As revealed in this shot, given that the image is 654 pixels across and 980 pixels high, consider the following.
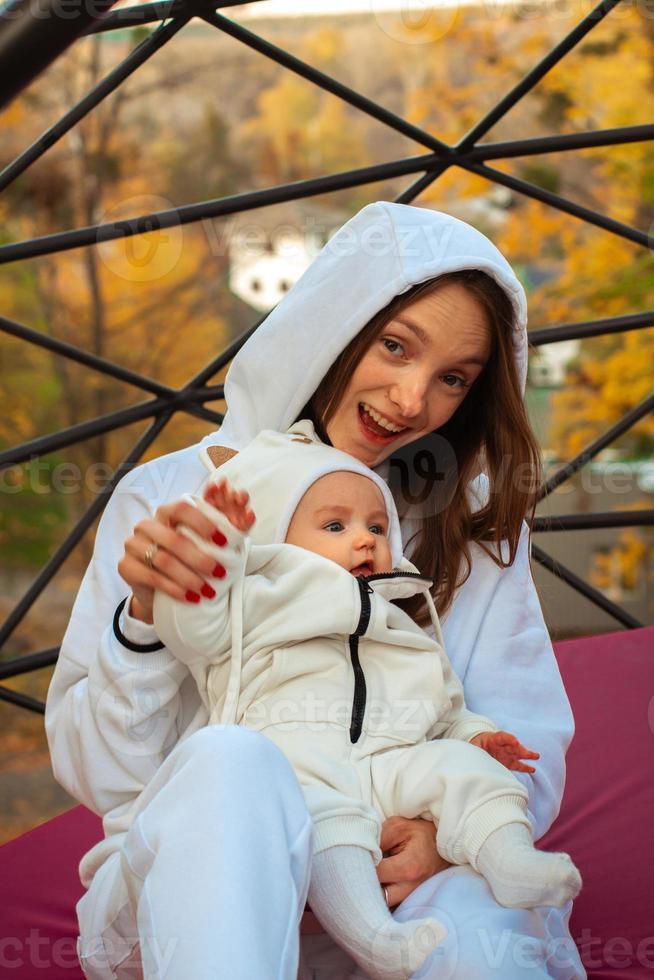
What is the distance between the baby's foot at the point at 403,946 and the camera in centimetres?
184

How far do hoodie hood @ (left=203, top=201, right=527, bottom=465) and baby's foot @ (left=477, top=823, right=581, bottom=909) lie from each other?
3.39 ft

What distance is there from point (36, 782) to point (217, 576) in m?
9.07

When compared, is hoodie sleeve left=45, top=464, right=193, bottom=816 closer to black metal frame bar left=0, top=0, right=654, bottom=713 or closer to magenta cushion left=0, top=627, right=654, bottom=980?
magenta cushion left=0, top=627, right=654, bottom=980

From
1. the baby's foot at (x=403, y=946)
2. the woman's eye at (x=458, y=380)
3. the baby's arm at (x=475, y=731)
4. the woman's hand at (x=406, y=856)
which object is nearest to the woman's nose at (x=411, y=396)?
the woman's eye at (x=458, y=380)

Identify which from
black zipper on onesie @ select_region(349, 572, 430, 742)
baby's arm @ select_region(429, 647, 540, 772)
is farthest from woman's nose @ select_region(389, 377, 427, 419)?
baby's arm @ select_region(429, 647, 540, 772)

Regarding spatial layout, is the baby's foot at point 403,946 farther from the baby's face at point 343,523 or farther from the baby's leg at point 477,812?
the baby's face at point 343,523

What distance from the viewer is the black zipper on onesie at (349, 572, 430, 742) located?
2.10 m

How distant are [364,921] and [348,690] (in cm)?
42

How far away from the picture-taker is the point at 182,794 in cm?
169

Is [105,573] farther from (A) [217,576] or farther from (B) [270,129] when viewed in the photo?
(B) [270,129]

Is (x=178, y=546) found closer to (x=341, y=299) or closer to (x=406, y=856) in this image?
(x=406, y=856)

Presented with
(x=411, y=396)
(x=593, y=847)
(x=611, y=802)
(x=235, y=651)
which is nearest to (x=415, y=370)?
(x=411, y=396)

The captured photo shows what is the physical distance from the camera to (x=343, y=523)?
89.8 inches

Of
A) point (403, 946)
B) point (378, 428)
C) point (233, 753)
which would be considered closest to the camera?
A: point (233, 753)
